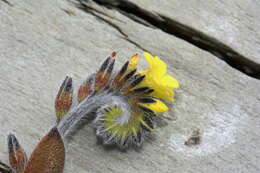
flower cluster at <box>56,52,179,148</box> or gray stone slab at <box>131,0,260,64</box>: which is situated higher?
gray stone slab at <box>131,0,260,64</box>

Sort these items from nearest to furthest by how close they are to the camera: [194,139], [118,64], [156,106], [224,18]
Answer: [156,106] → [194,139] → [118,64] → [224,18]

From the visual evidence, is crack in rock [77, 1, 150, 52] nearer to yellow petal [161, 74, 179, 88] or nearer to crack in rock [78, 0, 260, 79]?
crack in rock [78, 0, 260, 79]

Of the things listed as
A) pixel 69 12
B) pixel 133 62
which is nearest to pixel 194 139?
pixel 133 62

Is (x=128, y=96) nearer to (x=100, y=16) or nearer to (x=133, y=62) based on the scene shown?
(x=133, y=62)

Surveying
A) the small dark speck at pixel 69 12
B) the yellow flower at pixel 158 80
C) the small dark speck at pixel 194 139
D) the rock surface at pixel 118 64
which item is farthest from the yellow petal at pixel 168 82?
the small dark speck at pixel 69 12

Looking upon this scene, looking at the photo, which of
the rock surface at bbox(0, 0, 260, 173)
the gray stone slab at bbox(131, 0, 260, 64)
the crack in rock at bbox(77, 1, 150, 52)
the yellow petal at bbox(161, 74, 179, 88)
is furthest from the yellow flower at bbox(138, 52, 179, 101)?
the gray stone slab at bbox(131, 0, 260, 64)

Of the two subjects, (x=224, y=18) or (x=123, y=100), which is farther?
(x=224, y=18)
